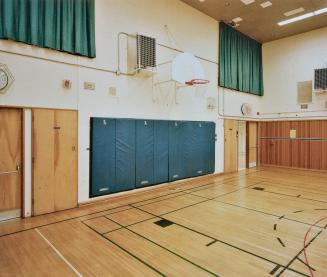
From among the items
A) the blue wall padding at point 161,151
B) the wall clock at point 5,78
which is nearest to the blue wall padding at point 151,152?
the blue wall padding at point 161,151

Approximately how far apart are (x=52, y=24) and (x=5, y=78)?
4.60ft

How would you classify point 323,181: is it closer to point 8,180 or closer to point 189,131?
point 189,131

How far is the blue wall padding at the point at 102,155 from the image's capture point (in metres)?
5.31

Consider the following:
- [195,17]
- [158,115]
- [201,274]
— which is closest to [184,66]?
[158,115]

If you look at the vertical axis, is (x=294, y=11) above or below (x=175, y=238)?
above

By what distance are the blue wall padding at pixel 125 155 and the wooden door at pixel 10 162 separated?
1.92m

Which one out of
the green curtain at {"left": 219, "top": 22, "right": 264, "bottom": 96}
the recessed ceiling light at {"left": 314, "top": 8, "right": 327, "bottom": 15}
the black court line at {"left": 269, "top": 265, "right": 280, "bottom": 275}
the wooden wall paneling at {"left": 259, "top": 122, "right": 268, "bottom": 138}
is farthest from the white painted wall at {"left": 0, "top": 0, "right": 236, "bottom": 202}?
the wooden wall paneling at {"left": 259, "top": 122, "right": 268, "bottom": 138}

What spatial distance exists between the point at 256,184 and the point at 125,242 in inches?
199

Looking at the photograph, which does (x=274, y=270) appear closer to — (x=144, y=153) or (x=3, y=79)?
(x=144, y=153)

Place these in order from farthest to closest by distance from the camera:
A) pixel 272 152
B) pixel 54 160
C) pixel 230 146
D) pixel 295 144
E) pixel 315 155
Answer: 1. pixel 272 152
2. pixel 295 144
3. pixel 315 155
4. pixel 230 146
5. pixel 54 160

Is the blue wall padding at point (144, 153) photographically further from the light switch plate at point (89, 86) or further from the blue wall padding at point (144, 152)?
the light switch plate at point (89, 86)

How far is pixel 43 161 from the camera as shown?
15.3 feet

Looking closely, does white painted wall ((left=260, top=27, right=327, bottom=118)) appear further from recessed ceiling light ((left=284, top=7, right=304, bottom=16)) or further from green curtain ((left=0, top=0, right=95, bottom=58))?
green curtain ((left=0, top=0, right=95, bottom=58))

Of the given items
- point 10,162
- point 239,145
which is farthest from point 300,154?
point 10,162
